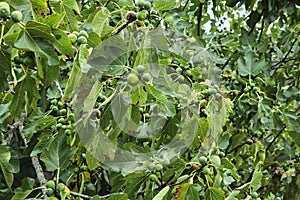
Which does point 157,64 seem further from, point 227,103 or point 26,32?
point 227,103

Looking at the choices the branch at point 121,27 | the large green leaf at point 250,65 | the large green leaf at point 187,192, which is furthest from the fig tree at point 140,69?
the large green leaf at point 250,65

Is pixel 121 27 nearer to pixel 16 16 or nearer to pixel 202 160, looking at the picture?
pixel 16 16

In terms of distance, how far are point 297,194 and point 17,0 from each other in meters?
1.91

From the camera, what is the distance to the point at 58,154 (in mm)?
1363

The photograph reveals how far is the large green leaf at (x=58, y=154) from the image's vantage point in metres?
1.35

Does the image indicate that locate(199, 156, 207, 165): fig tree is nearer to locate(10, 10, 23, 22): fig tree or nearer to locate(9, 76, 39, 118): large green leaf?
locate(9, 76, 39, 118): large green leaf

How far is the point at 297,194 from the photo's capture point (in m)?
2.46

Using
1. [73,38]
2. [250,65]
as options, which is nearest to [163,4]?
[73,38]

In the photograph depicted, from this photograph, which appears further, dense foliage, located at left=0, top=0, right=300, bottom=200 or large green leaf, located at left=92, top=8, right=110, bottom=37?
large green leaf, located at left=92, top=8, right=110, bottom=37

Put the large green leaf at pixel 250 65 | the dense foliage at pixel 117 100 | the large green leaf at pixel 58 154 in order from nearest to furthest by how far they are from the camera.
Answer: the dense foliage at pixel 117 100 < the large green leaf at pixel 58 154 < the large green leaf at pixel 250 65

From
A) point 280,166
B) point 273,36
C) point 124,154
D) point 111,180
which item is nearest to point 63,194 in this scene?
point 124,154

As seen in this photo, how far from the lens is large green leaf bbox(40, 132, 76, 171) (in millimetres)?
1346

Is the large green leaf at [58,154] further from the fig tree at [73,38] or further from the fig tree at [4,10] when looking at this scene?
the fig tree at [4,10]

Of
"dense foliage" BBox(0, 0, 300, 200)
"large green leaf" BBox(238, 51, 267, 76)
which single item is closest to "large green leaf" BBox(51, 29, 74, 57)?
"dense foliage" BBox(0, 0, 300, 200)
